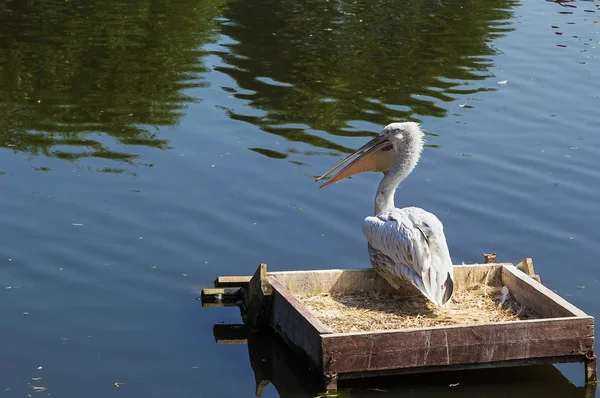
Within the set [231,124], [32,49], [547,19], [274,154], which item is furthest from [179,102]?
[547,19]

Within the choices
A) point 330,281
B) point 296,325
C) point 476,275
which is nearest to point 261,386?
point 296,325

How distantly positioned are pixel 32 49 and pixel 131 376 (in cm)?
930

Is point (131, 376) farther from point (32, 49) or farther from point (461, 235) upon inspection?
point (32, 49)

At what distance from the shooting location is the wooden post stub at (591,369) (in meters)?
6.73

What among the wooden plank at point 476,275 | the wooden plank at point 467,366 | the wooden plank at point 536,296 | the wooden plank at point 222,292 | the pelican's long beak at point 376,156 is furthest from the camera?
the pelican's long beak at point 376,156

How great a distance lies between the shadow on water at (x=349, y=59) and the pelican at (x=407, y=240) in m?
3.14

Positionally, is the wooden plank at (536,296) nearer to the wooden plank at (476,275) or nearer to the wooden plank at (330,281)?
the wooden plank at (476,275)

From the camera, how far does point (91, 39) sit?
15883 mm

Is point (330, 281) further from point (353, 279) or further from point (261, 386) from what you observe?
point (261, 386)

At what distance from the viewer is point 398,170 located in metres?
8.11

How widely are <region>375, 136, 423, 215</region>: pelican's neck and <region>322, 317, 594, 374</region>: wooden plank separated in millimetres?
1837

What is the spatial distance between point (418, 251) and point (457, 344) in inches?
34.3

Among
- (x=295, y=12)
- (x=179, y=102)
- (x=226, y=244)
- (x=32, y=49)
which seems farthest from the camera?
(x=295, y=12)

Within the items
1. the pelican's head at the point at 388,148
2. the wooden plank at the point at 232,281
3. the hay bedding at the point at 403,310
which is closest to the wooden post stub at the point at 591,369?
the hay bedding at the point at 403,310
